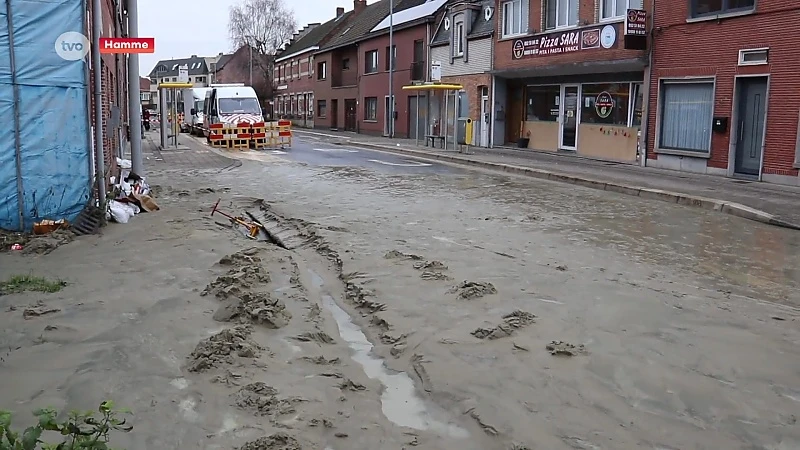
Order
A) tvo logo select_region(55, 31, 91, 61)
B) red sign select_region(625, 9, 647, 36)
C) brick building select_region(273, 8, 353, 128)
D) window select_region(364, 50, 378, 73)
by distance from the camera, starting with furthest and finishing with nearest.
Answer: brick building select_region(273, 8, 353, 128) < window select_region(364, 50, 378, 73) < red sign select_region(625, 9, 647, 36) < tvo logo select_region(55, 31, 91, 61)

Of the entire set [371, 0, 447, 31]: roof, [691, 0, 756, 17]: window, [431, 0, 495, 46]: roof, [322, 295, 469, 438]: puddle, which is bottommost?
[322, 295, 469, 438]: puddle

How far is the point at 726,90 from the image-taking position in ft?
60.8

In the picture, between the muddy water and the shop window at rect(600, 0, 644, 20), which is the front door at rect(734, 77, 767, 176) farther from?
the muddy water

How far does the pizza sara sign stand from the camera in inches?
886

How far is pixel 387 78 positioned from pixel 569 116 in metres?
18.6

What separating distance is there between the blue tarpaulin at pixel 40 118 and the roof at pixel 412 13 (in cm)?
2871

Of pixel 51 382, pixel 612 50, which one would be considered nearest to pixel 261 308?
pixel 51 382

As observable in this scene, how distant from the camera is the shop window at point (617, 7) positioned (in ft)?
71.7

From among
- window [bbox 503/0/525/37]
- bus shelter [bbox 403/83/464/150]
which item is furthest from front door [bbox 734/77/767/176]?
window [bbox 503/0/525/37]

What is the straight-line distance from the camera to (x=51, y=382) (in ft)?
16.2

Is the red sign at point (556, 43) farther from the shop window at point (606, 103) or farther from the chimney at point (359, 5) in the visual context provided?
the chimney at point (359, 5)

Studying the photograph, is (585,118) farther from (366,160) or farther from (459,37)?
(459,37)

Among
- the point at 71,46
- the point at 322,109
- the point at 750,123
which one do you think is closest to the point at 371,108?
the point at 322,109

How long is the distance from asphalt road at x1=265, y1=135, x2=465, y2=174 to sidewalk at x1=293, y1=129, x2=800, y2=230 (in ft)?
5.01
